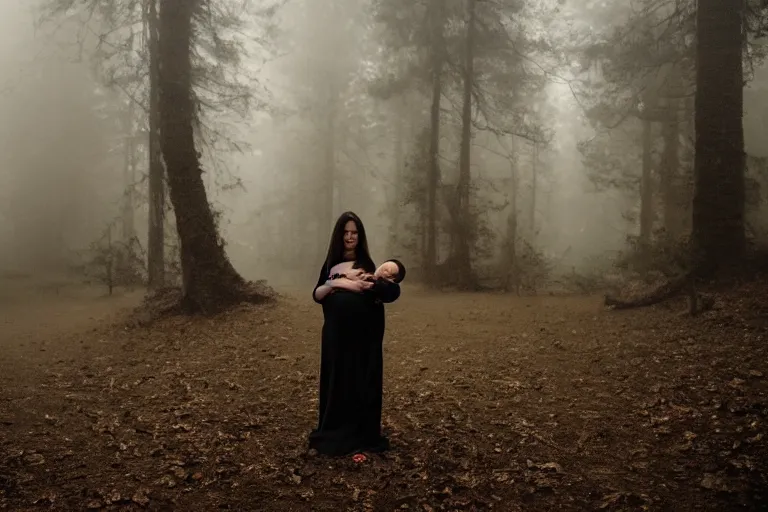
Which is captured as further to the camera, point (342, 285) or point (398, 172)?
point (398, 172)

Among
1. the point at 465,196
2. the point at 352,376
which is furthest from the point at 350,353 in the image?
the point at 465,196

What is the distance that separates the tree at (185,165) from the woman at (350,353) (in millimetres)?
7160

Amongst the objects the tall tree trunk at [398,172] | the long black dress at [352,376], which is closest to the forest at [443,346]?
the long black dress at [352,376]

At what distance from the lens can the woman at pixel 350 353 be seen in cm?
495

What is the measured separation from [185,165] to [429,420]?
26.6 ft

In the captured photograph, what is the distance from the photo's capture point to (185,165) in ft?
37.3

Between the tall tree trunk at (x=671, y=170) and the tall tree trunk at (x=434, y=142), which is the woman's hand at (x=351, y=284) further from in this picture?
the tall tree trunk at (x=671, y=170)

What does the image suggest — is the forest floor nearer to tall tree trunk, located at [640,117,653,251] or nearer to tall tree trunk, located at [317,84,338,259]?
tall tree trunk, located at [640,117,653,251]

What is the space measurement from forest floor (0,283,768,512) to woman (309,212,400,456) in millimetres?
235

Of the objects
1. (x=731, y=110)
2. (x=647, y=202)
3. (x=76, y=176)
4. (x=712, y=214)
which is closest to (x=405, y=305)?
(x=712, y=214)

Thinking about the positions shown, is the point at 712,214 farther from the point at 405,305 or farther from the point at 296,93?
the point at 296,93

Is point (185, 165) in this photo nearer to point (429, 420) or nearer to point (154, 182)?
point (154, 182)

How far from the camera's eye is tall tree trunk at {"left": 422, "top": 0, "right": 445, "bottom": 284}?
17641 millimetres

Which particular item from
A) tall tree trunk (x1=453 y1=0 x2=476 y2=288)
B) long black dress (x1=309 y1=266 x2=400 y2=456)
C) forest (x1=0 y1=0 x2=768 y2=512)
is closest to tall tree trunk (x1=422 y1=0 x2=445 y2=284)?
forest (x1=0 y1=0 x2=768 y2=512)
